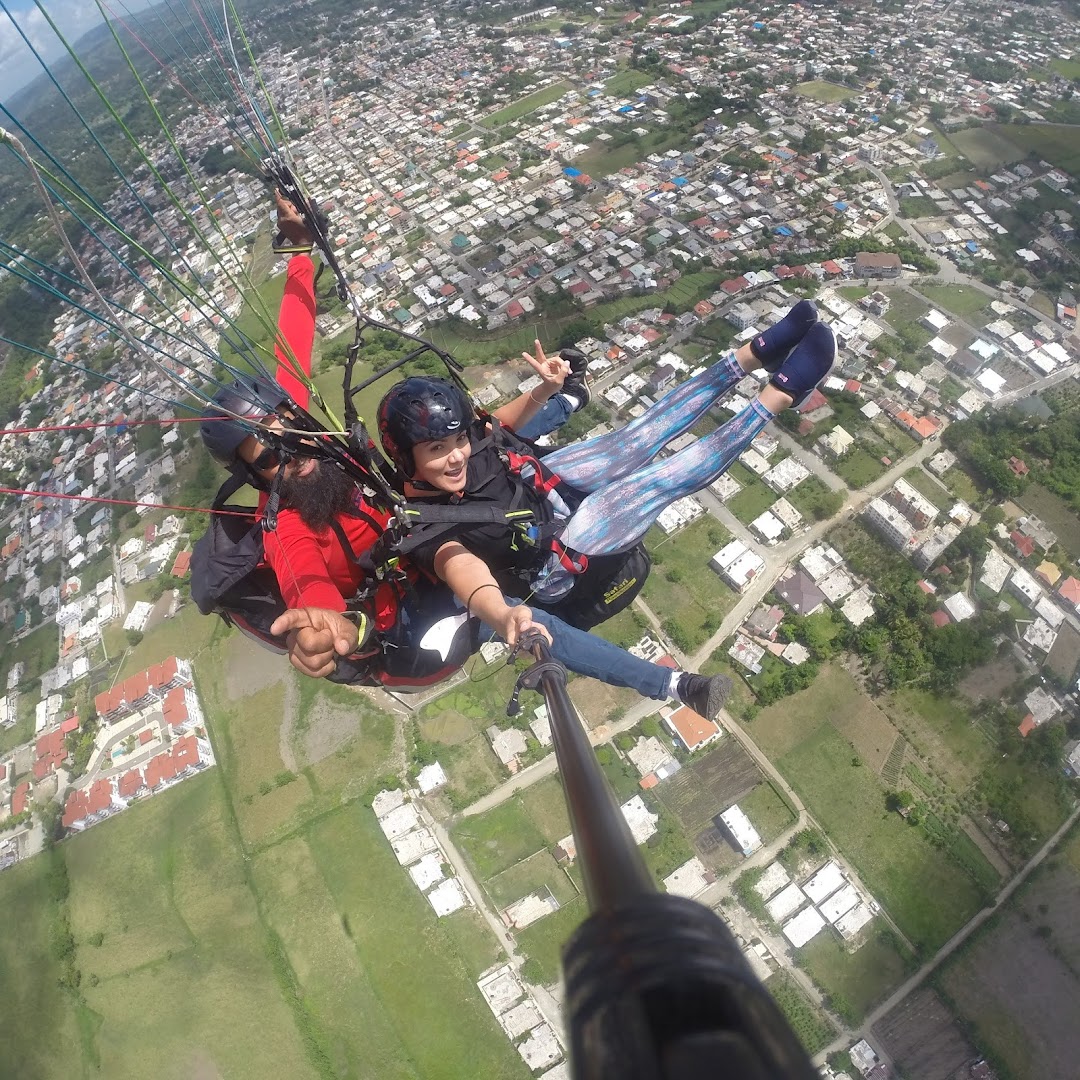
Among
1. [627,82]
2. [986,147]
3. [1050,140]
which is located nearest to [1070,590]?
[986,147]

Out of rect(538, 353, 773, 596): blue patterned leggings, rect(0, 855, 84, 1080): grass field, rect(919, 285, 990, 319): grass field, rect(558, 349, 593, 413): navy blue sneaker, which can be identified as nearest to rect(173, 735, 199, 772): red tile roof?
rect(0, 855, 84, 1080): grass field

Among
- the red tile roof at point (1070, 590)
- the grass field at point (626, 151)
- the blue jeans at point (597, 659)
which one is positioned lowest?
the red tile roof at point (1070, 590)

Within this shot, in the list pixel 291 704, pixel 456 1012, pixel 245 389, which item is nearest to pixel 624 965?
pixel 245 389

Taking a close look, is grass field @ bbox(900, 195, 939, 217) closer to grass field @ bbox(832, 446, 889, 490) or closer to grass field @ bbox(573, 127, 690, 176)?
grass field @ bbox(573, 127, 690, 176)

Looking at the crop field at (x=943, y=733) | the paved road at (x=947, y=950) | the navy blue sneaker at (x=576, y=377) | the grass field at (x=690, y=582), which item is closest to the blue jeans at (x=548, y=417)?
the navy blue sneaker at (x=576, y=377)

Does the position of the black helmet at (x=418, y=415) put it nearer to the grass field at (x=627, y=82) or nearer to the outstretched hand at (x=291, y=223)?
the outstretched hand at (x=291, y=223)

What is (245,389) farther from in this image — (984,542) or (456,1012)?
(984,542)

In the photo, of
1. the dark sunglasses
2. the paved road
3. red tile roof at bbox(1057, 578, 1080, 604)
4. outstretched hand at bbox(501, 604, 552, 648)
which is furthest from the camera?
red tile roof at bbox(1057, 578, 1080, 604)
